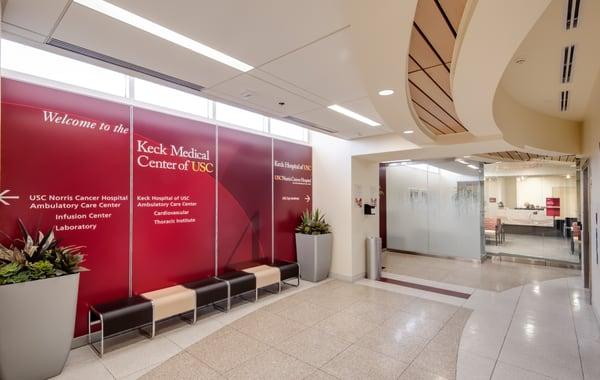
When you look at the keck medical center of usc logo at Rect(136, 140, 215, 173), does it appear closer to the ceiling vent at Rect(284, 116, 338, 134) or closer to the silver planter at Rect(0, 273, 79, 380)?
the ceiling vent at Rect(284, 116, 338, 134)

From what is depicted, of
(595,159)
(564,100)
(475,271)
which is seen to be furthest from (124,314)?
(475,271)

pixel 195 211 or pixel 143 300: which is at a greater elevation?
pixel 195 211

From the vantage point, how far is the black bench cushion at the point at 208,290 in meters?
4.06

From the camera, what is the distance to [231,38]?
2.38m

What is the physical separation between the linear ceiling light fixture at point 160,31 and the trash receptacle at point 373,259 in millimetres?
4767

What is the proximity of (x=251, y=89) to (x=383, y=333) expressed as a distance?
3.51 meters

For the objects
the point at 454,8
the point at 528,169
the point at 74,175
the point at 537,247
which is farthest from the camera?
the point at 528,169

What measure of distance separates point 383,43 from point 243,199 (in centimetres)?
396

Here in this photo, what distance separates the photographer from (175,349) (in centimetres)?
338

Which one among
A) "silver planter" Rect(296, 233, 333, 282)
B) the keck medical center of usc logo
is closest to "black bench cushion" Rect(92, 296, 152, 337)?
the keck medical center of usc logo

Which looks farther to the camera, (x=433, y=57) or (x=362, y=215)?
(x=362, y=215)

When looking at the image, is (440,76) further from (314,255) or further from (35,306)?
(35,306)

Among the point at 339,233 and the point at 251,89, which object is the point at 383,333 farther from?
the point at 251,89

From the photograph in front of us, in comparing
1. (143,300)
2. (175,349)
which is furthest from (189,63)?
(175,349)
